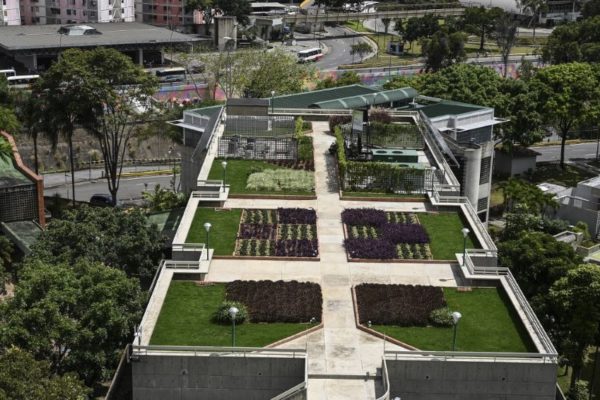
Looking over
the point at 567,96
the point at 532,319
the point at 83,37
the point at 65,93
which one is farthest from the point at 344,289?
the point at 83,37

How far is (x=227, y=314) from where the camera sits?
37469 millimetres

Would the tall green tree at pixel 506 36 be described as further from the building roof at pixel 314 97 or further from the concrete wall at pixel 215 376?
the concrete wall at pixel 215 376

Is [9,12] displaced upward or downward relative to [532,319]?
upward

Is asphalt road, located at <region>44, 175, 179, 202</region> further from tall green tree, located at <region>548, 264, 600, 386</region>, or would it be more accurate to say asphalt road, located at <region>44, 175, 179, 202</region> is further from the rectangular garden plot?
tall green tree, located at <region>548, 264, 600, 386</region>

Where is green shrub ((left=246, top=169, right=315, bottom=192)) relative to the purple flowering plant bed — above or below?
above

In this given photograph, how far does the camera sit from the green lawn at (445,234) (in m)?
45.3

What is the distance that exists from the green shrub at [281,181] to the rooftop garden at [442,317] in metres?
13.7

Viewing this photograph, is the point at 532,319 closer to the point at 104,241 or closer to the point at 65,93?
the point at 104,241

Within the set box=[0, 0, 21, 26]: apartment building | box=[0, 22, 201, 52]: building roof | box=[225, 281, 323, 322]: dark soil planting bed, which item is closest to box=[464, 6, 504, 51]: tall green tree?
box=[0, 22, 201, 52]: building roof

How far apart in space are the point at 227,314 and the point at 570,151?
251 feet

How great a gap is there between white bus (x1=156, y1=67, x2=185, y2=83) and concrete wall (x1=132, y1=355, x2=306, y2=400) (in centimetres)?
9725

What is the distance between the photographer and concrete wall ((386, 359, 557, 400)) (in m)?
34.2

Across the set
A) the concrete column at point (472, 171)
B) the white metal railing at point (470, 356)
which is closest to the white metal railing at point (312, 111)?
the concrete column at point (472, 171)

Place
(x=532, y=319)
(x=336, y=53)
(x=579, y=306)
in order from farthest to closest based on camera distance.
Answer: (x=336, y=53)
(x=579, y=306)
(x=532, y=319)
